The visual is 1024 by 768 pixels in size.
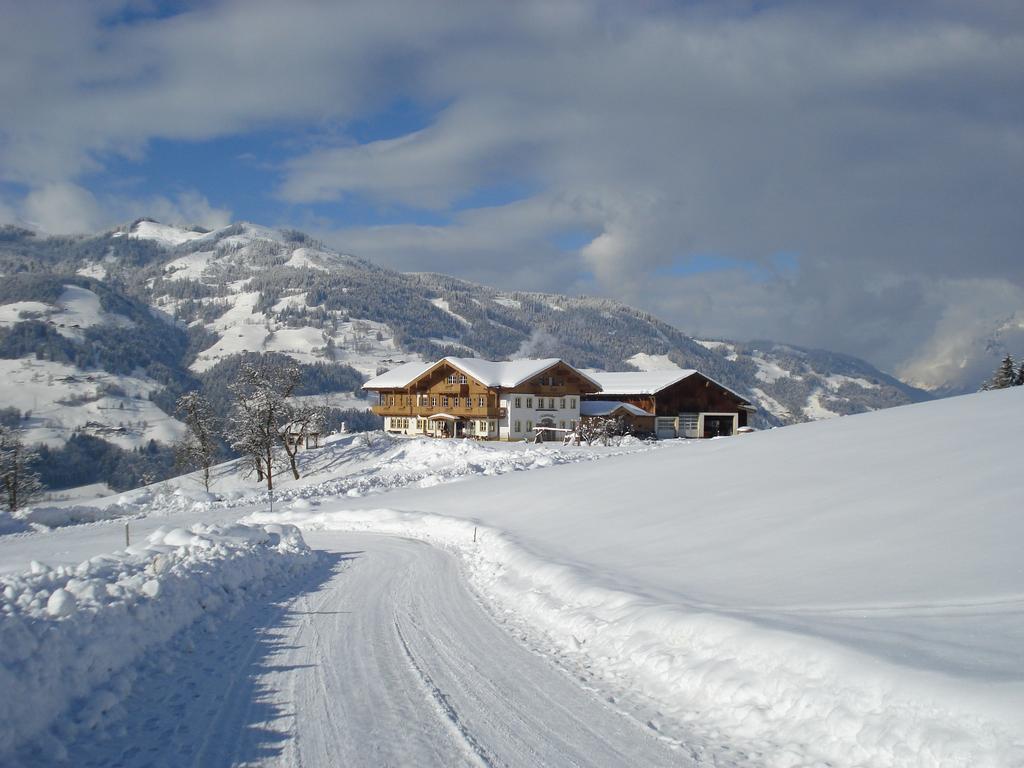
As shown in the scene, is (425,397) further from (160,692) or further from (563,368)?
(160,692)

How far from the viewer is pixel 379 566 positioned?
17.1 m

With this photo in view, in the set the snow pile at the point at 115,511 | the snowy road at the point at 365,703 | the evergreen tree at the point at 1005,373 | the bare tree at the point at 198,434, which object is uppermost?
the evergreen tree at the point at 1005,373

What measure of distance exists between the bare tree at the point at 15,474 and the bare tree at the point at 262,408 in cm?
1862

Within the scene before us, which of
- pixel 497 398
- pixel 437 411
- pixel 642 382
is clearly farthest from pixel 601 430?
pixel 437 411

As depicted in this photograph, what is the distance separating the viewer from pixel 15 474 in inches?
2419

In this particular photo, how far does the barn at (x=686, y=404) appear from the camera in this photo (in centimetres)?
7569

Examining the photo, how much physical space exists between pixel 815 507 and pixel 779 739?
9.37 meters

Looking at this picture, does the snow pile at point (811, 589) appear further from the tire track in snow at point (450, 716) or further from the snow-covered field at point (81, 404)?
the snow-covered field at point (81, 404)

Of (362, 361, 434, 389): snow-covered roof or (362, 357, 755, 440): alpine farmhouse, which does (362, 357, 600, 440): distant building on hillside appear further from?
(362, 361, 434, 389): snow-covered roof

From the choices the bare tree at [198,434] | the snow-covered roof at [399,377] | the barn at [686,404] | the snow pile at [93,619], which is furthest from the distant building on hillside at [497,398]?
the snow pile at [93,619]

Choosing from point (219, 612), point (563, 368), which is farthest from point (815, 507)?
point (563, 368)

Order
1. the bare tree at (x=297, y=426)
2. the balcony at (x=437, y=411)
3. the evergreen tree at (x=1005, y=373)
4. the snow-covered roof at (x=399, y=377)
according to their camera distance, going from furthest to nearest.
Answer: the snow-covered roof at (x=399, y=377) < the balcony at (x=437, y=411) < the evergreen tree at (x=1005, y=373) < the bare tree at (x=297, y=426)

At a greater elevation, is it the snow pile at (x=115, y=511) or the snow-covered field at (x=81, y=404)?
the snow-covered field at (x=81, y=404)

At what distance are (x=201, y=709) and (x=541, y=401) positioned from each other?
65955 mm
